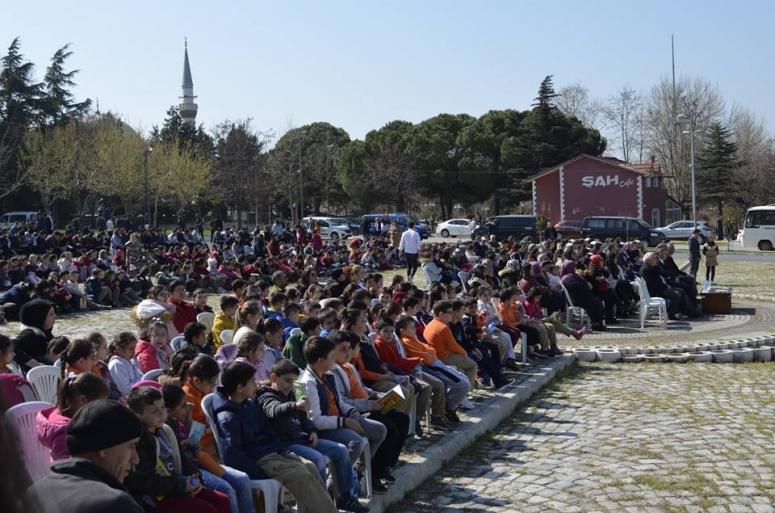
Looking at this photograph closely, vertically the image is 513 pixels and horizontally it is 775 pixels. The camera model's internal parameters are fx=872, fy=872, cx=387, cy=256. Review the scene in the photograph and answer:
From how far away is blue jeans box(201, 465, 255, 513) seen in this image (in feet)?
17.7

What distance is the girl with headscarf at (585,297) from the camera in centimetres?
1630

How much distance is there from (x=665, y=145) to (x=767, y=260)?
43.4 m

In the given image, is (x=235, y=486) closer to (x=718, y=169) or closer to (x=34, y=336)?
(x=34, y=336)

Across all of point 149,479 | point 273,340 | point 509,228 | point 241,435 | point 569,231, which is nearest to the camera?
point 149,479

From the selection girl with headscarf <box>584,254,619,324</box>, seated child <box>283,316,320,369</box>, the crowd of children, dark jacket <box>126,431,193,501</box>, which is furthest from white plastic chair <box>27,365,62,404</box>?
girl with headscarf <box>584,254,619,324</box>

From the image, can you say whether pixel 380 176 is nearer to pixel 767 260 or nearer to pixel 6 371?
pixel 767 260

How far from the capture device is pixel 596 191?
6028 centimetres

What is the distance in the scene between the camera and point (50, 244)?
29562 millimetres

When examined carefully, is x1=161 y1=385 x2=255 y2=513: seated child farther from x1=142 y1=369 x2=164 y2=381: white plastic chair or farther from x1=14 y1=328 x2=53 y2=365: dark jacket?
x1=14 y1=328 x2=53 y2=365: dark jacket

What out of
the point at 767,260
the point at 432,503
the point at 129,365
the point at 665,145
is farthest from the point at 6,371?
the point at 665,145

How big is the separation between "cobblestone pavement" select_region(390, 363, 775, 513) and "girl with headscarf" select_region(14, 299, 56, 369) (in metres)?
3.77

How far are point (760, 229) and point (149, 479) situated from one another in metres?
41.8

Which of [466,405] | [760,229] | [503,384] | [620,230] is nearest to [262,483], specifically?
[466,405]

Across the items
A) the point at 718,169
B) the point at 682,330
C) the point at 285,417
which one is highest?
the point at 718,169
